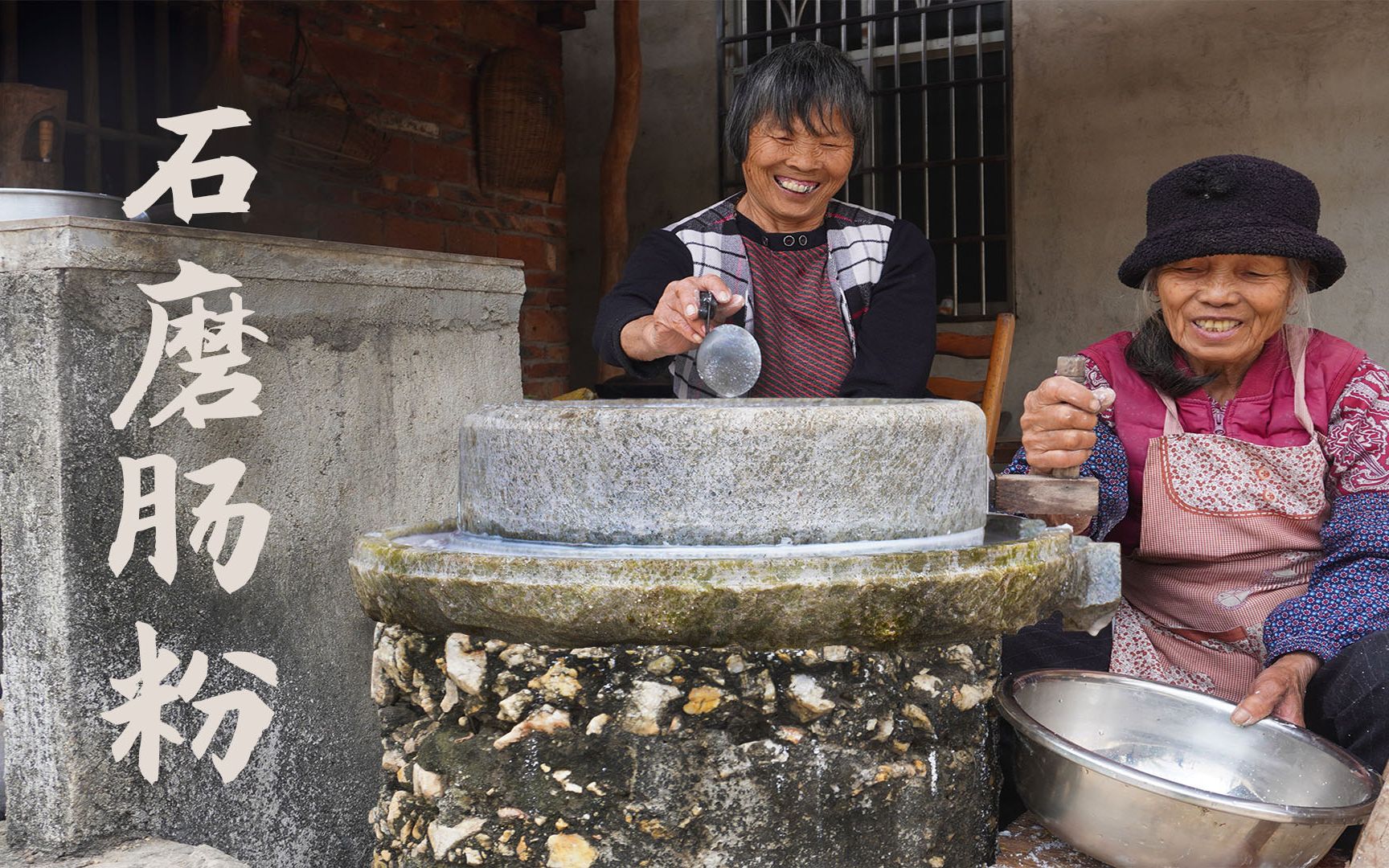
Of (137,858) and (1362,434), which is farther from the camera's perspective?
(1362,434)

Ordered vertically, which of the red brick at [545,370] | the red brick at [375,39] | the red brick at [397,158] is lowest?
the red brick at [545,370]

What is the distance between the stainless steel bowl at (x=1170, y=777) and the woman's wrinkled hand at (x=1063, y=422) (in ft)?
1.15

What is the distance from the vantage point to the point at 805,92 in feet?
8.12

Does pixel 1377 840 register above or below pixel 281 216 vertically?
below

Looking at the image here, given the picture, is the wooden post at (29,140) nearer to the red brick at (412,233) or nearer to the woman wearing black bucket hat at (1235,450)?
the red brick at (412,233)

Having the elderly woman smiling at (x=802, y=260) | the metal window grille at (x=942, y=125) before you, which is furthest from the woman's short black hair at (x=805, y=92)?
the metal window grille at (x=942, y=125)

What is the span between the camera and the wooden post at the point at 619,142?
18.1 ft

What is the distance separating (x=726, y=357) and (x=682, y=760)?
0.74 m

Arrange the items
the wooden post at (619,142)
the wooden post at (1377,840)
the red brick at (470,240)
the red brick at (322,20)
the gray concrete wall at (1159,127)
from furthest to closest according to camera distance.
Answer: the wooden post at (619,142) < the red brick at (470,240) < the red brick at (322,20) < the gray concrete wall at (1159,127) < the wooden post at (1377,840)

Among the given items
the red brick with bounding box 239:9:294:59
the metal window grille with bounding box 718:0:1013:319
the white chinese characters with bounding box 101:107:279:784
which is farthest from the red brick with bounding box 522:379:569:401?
the white chinese characters with bounding box 101:107:279:784

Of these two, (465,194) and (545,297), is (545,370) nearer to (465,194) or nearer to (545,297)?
(545,297)

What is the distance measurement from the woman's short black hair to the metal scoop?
631 mm

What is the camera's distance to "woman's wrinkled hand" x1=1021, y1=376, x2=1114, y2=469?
1.97 meters

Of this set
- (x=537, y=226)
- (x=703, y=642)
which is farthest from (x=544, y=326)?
(x=703, y=642)
